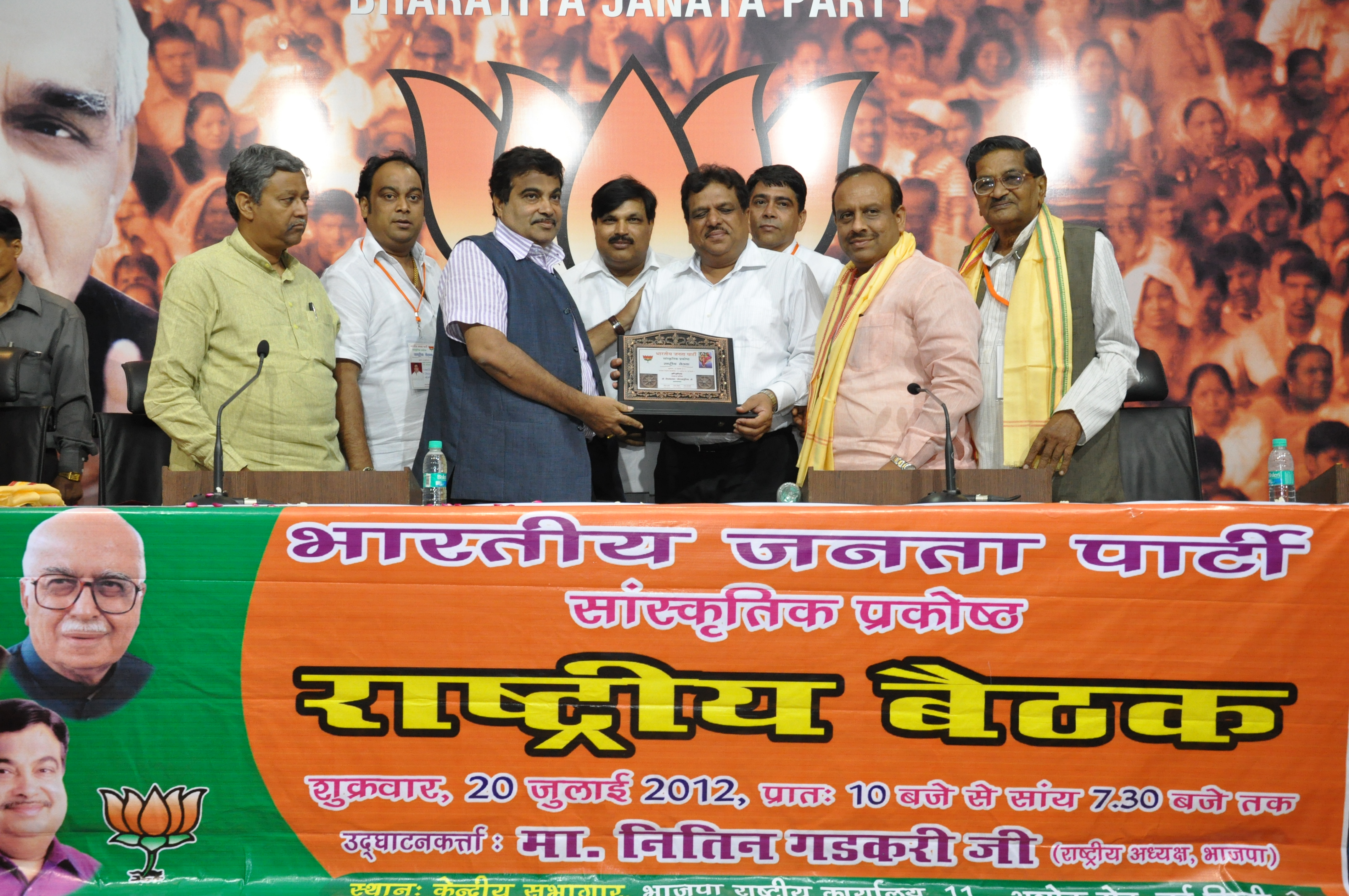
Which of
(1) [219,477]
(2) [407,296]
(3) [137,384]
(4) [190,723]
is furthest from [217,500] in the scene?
(2) [407,296]

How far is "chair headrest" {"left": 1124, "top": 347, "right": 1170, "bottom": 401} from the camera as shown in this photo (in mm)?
4316

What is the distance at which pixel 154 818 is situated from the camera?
2361 millimetres

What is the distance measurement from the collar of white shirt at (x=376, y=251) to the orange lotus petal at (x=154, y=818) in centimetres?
276

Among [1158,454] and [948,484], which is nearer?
[948,484]

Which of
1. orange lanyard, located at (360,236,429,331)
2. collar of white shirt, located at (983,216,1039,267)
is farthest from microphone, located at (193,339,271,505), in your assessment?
collar of white shirt, located at (983,216,1039,267)

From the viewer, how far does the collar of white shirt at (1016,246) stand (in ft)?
13.5

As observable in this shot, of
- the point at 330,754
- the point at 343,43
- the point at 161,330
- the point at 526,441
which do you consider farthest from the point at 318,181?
the point at 330,754

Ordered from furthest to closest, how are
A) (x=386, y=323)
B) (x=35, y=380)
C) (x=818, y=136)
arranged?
(x=818, y=136), (x=386, y=323), (x=35, y=380)

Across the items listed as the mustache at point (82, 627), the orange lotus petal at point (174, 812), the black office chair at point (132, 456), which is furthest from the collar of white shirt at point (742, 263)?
the orange lotus petal at point (174, 812)

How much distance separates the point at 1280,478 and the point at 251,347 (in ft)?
11.0

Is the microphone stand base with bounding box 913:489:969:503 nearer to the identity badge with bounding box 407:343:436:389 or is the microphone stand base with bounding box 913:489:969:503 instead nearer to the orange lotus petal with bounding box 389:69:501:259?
the identity badge with bounding box 407:343:436:389

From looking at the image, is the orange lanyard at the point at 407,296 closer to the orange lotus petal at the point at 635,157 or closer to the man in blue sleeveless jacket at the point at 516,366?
the man in blue sleeveless jacket at the point at 516,366

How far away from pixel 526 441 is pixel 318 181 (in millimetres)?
2197

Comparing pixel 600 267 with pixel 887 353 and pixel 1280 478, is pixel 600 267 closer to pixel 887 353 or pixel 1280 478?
pixel 887 353
